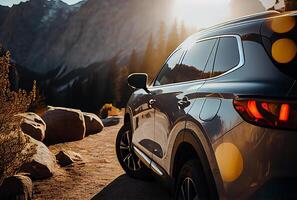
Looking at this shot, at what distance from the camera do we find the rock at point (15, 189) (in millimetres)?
5062

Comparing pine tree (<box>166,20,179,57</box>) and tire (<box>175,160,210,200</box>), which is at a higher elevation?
tire (<box>175,160,210,200</box>)

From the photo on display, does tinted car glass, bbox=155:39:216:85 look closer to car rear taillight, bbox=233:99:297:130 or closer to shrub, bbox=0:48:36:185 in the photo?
car rear taillight, bbox=233:99:297:130

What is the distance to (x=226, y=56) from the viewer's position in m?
2.98

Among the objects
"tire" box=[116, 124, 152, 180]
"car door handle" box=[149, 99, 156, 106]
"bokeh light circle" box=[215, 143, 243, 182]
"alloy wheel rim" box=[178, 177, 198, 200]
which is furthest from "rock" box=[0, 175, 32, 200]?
"bokeh light circle" box=[215, 143, 243, 182]

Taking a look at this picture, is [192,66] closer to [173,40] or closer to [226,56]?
[226,56]

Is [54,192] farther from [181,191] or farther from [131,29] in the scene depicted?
[131,29]

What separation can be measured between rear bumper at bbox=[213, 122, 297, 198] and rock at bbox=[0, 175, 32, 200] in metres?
3.37

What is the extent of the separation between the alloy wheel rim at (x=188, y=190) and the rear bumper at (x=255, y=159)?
0.54 metres

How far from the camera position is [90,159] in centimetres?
790

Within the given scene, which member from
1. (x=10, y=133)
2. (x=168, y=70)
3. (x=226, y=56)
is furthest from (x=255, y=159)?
(x=10, y=133)

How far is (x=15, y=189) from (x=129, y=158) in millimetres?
1722

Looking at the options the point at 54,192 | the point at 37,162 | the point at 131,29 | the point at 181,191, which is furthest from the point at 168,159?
the point at 131,29

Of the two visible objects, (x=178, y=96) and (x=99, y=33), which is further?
(x=99, y=33)

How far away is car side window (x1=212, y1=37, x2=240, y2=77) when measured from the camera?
2820 millimetres
